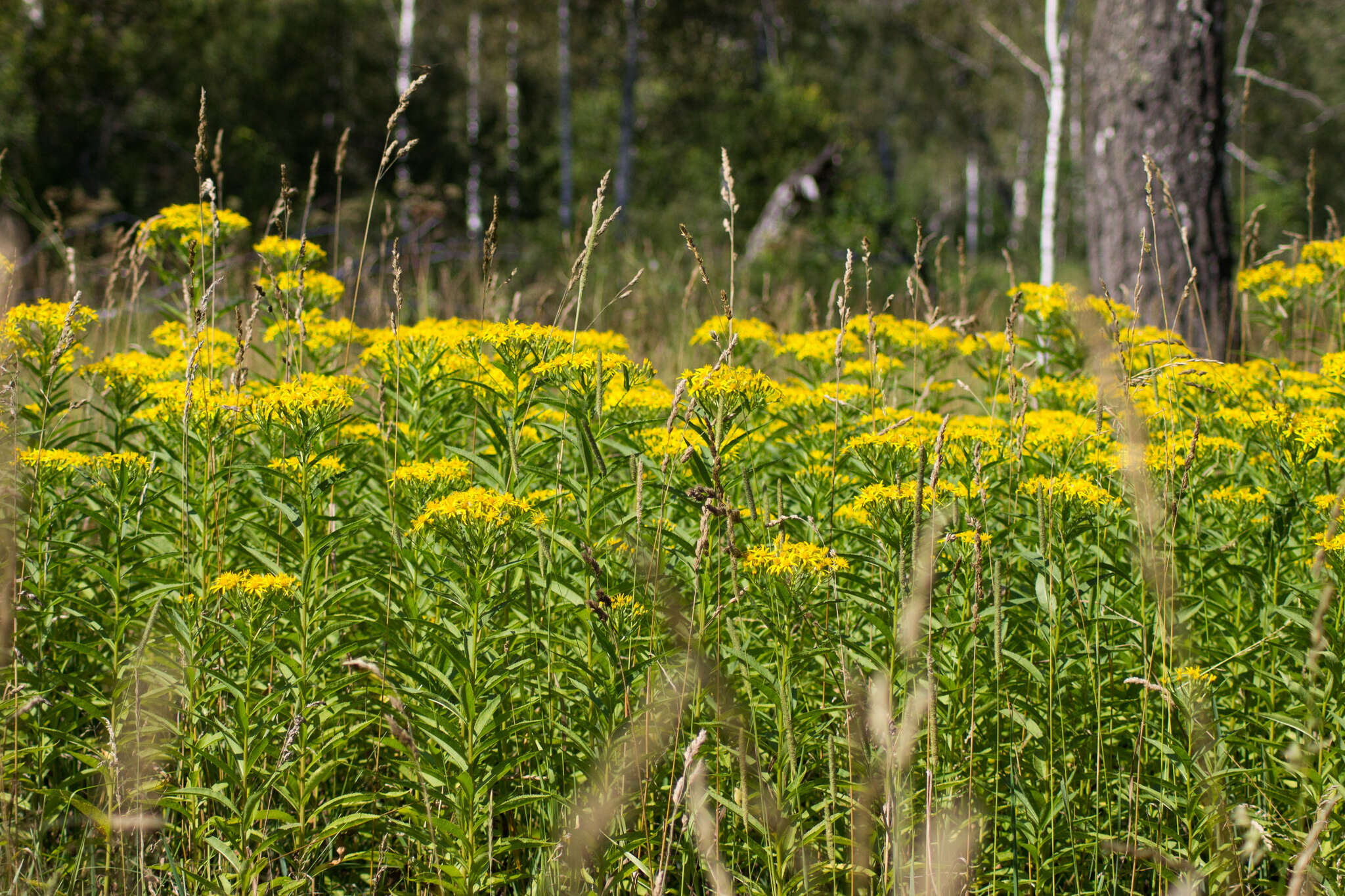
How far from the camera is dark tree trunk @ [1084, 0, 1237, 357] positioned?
13.4 feet

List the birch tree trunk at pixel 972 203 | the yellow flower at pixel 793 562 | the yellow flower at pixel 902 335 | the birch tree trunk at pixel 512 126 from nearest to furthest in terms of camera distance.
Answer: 1. the yellow flower at pixel 793 562
2. the yellow flower at pixel 902 335
3. the birch tree trunk at pixel 512 126
4. the birch tree trunk at pixel 972 203

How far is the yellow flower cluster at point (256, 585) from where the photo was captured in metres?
1.57

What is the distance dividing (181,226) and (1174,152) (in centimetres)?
415

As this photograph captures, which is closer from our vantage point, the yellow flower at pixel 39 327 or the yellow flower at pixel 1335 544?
the yellow flower at pixel 1335 544

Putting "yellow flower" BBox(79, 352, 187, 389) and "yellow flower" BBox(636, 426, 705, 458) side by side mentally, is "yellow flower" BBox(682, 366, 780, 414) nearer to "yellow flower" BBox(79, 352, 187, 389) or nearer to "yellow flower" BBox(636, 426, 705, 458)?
"yellow flower" BBox(636, 426, 705, 458)

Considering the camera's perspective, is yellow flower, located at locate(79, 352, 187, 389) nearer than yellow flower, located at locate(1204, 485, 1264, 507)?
No

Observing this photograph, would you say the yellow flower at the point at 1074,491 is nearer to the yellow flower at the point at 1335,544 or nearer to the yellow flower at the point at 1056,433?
the yellow flower at the point at 1056,433

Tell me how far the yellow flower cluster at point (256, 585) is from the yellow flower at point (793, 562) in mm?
815

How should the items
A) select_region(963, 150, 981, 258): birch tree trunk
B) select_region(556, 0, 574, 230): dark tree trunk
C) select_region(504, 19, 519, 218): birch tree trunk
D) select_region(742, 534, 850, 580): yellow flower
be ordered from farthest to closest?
1. select_region(963, 150, 981, 258): birch tree trunk
2. select_region(504, 19, 519, 218): birch tree trunk
3. select_region(556, 0, 574, 230): dark tree trunk
4. select_region(742, 534, 850, 580): yellow flower

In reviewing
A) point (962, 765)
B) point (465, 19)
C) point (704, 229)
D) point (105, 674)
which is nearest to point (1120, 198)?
point (962, 765)

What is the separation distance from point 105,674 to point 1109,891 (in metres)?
2.07

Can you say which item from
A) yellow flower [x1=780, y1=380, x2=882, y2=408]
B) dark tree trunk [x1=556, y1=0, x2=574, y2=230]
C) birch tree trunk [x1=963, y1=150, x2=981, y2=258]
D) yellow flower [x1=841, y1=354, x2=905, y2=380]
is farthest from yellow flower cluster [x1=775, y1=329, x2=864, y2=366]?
birch tree trunk [x1=963, y1=150, x2=981, y2=258]

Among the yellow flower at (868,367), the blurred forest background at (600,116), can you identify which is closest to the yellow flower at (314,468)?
the blurred forest background at (600,116)

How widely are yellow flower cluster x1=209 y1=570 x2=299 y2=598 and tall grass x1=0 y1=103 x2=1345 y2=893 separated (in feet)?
0.04
